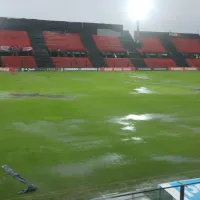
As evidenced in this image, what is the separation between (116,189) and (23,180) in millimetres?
2826

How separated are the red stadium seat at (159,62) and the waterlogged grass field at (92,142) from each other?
46.0m

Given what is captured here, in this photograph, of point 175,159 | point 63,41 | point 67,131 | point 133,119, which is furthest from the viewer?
point 63,41

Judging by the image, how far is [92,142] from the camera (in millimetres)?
13188

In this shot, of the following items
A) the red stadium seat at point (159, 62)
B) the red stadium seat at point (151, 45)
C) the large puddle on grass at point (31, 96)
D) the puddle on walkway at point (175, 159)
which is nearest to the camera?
the puddle on walkway at point (175, 159)

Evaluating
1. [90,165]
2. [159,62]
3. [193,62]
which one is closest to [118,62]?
[159,62]

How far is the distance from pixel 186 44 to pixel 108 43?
80.4 feet

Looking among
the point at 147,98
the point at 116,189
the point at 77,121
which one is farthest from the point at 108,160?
the point at 147,98

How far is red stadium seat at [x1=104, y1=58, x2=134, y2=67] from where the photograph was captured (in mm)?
65319

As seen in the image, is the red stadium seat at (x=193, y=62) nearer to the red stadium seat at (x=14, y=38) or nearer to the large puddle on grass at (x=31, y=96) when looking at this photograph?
the red stadium seat at (x=14, y=38)

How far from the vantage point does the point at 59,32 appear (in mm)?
72125

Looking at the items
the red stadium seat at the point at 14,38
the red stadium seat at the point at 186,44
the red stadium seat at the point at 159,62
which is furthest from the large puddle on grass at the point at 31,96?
the red stadium seat at the point at 186,44

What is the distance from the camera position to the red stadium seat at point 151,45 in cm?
7575

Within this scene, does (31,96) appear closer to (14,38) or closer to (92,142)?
(92,142)

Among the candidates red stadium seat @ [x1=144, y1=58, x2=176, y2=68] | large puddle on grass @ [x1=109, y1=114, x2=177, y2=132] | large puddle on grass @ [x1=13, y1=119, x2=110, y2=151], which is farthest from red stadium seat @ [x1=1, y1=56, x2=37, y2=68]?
large puddle on grass @ [x1=13, y1=119, x2=110, y2=151]
